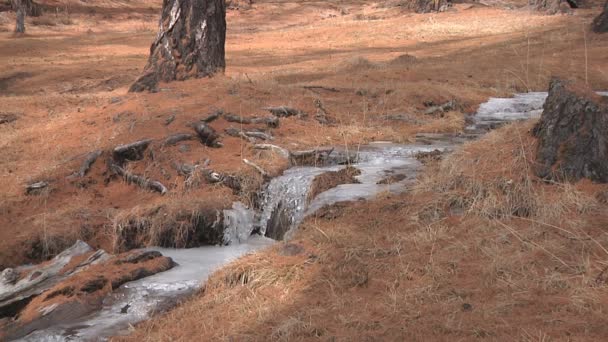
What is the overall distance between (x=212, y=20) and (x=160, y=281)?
662cm

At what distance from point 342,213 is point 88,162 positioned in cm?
366

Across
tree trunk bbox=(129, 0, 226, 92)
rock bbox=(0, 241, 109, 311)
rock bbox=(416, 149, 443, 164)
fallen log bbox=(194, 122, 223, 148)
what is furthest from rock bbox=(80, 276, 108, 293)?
tree trunk bbox=(129, 0, 226, 92)

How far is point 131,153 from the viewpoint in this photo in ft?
25.5

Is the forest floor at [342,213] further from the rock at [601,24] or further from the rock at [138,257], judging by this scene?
the rock at [601,24]

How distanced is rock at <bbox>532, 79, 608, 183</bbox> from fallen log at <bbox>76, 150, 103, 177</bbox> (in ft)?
16.5

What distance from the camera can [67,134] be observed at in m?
9.08

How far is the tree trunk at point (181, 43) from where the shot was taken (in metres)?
10.7

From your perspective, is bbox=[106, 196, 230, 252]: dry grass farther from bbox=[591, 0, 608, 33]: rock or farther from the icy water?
bbox=[591, 0, 608, 33]: rock

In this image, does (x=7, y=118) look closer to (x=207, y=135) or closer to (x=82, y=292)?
(x=207, y=135)

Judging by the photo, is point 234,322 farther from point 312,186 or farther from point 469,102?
point 469,102

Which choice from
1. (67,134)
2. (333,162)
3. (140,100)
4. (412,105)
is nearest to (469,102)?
(412,105)

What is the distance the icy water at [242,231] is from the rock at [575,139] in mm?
1325

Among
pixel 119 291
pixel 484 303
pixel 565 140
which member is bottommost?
pixel 119 291

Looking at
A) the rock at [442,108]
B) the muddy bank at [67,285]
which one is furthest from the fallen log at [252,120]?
the muddy bank at [67,285]
